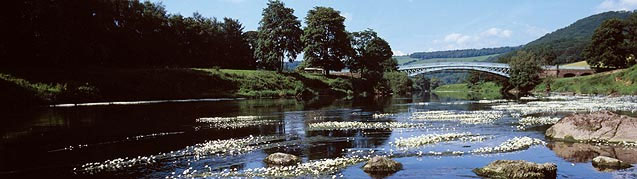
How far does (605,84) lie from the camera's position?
104 metres

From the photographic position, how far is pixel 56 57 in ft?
296

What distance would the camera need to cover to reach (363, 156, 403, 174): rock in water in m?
19.5

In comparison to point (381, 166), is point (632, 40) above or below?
above

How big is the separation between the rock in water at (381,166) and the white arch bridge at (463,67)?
5394 inches

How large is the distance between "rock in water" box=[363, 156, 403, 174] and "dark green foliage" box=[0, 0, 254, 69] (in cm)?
8016

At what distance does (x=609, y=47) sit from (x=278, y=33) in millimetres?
82556

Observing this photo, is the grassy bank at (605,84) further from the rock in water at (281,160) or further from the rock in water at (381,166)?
the rock in water at (281,160)

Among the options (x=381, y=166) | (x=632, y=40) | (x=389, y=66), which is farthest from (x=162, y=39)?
(x=632, y=40)

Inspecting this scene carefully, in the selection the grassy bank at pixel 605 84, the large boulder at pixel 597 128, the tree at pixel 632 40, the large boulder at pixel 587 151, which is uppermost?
the tree at pixel 632 40

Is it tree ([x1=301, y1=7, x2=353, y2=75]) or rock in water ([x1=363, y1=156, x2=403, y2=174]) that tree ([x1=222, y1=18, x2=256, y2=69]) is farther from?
rock in water ([x1=363, y1=156, x2=403, y2=174])

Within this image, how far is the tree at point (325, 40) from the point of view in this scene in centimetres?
13025

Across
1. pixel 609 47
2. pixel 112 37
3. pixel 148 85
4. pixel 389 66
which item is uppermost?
pixel 112 37

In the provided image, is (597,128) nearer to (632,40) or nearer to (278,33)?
(278,33)

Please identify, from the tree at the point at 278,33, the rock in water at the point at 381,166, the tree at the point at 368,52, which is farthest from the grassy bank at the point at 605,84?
the rock in water at the point at 381,166
